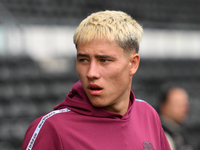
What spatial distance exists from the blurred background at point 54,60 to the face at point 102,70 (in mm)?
3492

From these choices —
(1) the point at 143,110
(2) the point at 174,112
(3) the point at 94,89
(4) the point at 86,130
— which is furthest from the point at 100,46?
(2) the point at 174,112

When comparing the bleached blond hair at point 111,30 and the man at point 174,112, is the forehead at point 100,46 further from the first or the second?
the man at point 174,112

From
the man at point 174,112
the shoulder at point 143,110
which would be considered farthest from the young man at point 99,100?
the man at point 174,112

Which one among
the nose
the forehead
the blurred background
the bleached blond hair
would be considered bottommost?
the blurred background

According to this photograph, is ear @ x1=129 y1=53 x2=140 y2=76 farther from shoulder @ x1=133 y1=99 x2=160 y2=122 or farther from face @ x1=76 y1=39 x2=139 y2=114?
shoulder @ x1=133 y1=99 x2=160 y2=122

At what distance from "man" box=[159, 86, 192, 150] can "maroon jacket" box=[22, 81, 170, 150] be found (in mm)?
1091

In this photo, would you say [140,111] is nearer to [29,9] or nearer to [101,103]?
[101,103]

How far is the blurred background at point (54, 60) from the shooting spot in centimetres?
521

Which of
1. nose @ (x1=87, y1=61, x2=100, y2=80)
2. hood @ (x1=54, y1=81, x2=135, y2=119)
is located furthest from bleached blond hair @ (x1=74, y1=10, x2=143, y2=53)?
hood @ (x1=54, y1=81, x2=135, y2=119)

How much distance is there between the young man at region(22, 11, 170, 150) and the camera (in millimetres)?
1312

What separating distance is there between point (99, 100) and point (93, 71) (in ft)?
0.46

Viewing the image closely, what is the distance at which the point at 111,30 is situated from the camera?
138 centimetres

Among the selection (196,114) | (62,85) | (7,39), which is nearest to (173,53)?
(196,114)

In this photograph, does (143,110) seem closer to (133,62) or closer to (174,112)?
(133,62)
